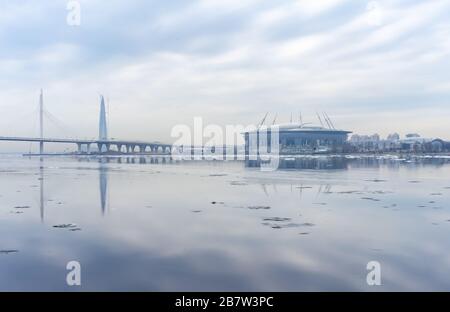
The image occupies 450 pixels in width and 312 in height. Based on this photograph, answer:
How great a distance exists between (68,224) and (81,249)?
9.73ft

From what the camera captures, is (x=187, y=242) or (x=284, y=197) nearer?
(x=187, y=242)

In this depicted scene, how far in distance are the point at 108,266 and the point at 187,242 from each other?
7.07ft

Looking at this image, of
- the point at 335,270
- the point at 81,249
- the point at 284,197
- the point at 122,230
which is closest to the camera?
the point at 335,270

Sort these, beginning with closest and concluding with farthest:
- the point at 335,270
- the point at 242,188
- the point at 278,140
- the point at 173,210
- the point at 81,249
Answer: the point at 335,270 < the point at 81,249 < the point at 173,210 < the point at 242,188 < the point at 278,140

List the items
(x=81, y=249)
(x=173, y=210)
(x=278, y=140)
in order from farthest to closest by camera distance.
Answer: (x=278, y=140), (x=173, y=210), (x=81, y=249)

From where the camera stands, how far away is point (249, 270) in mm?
7008
